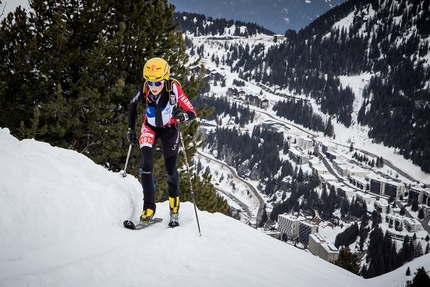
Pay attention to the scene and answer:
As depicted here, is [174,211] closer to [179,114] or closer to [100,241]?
[100,241]

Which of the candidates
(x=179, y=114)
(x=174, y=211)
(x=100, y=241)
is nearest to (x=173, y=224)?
(x=174, y=211)

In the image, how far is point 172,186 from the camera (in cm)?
582

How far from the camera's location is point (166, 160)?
5.78 meters

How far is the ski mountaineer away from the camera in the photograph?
5406mm

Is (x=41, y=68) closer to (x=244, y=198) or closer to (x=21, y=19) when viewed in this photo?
(x=21, y=19)

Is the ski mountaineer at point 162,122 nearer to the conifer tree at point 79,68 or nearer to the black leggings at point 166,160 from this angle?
the black leggings at point 166,160

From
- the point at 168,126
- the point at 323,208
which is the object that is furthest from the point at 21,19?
the point at 323,208

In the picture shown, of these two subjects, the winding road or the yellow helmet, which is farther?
the winding road

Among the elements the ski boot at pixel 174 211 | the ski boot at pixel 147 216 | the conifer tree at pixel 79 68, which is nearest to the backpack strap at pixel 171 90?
the ski boot at pixel 174 211

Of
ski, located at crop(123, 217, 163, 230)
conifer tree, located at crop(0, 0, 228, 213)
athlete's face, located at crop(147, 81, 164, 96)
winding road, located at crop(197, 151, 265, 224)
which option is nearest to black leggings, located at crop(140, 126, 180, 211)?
ski, located at crop(123, 217, 163, 230)

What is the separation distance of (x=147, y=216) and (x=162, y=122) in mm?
1549

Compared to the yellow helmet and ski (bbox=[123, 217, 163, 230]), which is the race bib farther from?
ski (bbox=[123, 217, 163, 230])

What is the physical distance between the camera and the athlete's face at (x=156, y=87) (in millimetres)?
5355

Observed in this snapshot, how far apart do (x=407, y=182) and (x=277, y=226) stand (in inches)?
2041
